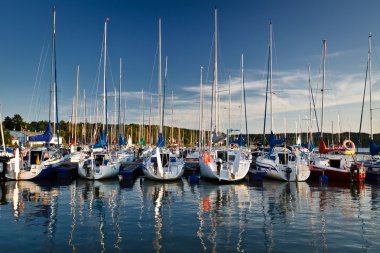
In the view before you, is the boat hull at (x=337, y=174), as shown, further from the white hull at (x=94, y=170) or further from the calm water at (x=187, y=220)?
the white hull at (x=94, y=170)

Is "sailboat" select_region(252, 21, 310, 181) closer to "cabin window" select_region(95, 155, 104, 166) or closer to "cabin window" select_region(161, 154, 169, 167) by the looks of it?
"cabin window" select_region(161, 154, 169, 167)

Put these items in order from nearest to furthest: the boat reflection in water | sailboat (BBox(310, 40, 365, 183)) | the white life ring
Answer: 1. the boat reflection in water
2. sailboat (BBox(310, 40, 365, 183))
3. the white life ring

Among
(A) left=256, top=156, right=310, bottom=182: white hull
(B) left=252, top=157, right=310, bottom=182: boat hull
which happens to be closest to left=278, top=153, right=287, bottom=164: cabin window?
(A) left=256, top=156, right=310, bottom=182: white hull

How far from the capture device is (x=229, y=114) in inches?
2226

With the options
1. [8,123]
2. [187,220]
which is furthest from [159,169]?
[8,123]

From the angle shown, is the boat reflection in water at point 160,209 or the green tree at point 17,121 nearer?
the boat reflection in water at point 160,209

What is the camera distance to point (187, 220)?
15.8 metres

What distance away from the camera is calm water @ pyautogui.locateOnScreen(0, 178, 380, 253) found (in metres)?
12.0

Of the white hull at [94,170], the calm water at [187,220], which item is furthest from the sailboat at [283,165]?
the white hull at [94,170]

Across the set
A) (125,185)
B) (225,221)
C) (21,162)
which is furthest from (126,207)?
(21,162)

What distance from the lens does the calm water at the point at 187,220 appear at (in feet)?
39.4

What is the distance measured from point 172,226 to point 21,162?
2343 cm

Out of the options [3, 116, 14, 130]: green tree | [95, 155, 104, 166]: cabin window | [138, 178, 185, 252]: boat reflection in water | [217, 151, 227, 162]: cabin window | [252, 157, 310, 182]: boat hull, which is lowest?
[138, 178, 185, 252]: boat reflection in water

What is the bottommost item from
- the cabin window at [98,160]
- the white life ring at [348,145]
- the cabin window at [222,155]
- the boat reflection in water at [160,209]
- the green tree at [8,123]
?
the boat reflection in water at [160,209]
